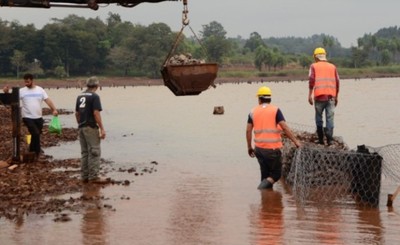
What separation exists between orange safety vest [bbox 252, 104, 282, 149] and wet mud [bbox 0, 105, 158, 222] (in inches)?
102

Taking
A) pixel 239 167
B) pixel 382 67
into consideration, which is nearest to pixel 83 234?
pixel 239 167

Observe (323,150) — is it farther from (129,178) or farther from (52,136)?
(52,136)

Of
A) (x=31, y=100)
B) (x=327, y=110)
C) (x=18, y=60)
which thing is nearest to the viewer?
(x=327, y=110)

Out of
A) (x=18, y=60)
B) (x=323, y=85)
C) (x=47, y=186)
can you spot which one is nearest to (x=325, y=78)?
(x=323, y=85)

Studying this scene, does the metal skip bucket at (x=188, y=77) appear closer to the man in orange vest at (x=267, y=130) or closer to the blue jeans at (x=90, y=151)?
the man in orange vest at (x=267, y=130)

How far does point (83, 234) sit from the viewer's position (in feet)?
27.9

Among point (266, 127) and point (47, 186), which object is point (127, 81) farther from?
point (266, 127)

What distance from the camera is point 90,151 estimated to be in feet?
39.7

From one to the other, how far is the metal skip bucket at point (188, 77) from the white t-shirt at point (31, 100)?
3.23 meters

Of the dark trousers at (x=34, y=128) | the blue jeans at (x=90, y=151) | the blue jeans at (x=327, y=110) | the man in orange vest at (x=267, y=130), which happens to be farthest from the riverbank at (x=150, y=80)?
the man in orange vest at (x=267, y=130)

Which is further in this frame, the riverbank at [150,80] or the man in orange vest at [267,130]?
the riverbank at [150,80]

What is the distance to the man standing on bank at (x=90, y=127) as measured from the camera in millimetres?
11984

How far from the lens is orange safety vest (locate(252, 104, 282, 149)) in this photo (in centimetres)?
1121

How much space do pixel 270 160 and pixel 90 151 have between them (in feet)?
9.92
